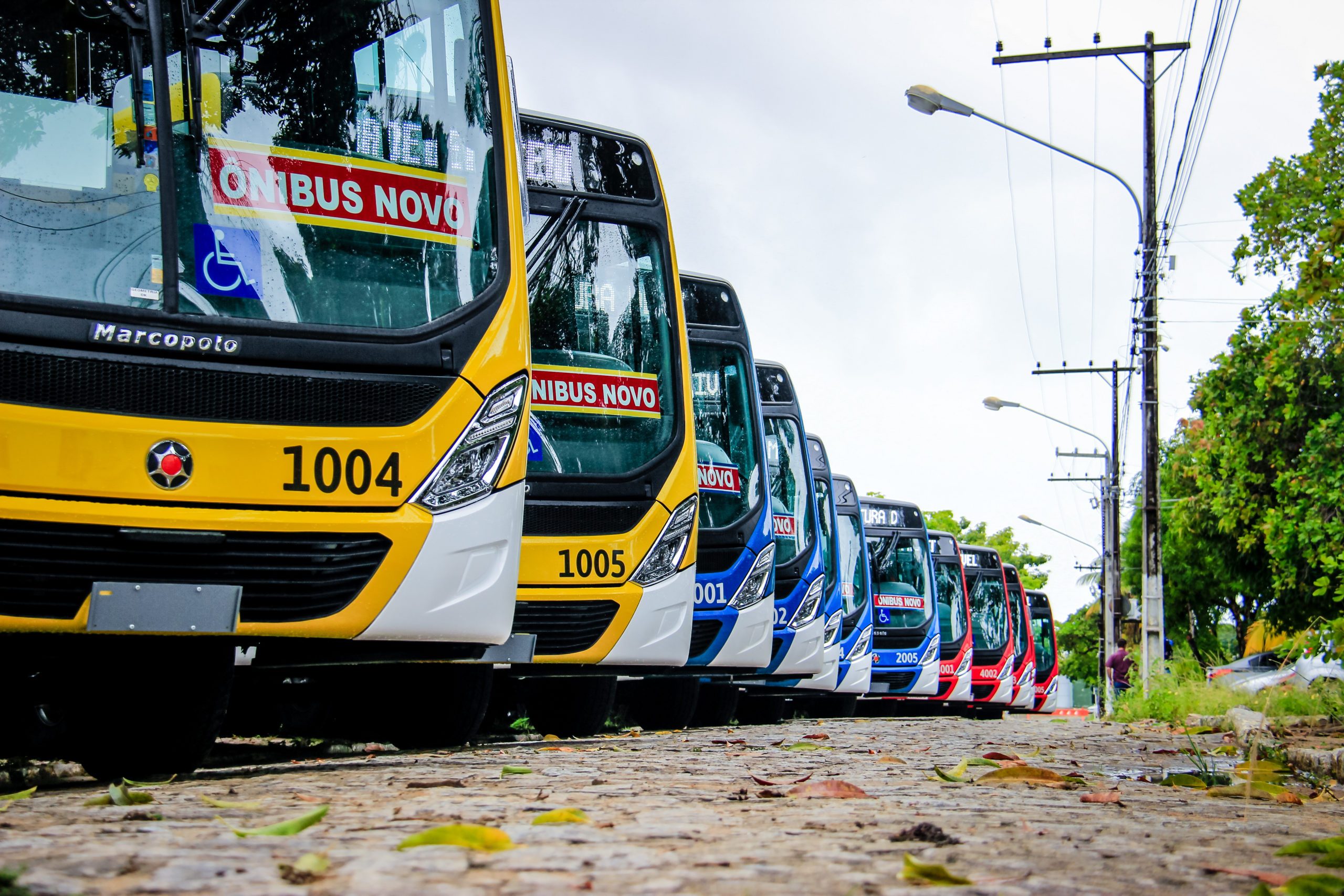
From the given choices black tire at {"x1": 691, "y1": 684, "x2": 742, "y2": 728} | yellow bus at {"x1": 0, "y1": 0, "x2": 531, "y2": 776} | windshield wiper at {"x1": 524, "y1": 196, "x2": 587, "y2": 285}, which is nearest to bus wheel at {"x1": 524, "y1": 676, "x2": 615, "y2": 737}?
windshield wiper at {"x1": 524, "y1": 196, "x2": 587, "y2": 285}

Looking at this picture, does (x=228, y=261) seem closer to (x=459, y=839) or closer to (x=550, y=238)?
(x=459, y=839)

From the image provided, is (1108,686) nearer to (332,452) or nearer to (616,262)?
(616,262)

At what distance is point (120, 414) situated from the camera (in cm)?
507

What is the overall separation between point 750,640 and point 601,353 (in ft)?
10.2

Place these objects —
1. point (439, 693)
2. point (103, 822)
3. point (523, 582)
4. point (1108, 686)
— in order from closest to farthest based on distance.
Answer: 1. point (103, 822)
2. point (439, 693)
3. point (523, 582)
4. point (1108, 686)

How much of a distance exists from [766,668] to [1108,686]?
16533mm

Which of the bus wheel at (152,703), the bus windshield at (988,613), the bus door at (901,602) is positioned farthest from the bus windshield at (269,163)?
the bus windshield at (988,613)

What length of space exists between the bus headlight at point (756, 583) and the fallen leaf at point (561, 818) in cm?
774

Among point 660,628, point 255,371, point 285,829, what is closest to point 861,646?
point 660,628

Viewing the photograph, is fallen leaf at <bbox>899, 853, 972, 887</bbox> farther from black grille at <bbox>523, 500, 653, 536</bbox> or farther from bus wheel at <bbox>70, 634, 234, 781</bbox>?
black grille at <bbox>523, 500, 653, 536</bbox>

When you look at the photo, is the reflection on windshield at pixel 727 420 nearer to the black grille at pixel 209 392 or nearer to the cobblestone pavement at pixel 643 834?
the cobblestone pavement at pixel 643 834

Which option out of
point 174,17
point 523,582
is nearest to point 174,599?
point 174,17

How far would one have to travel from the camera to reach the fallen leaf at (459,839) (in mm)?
2910

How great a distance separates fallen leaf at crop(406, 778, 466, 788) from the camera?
473 centimetres
